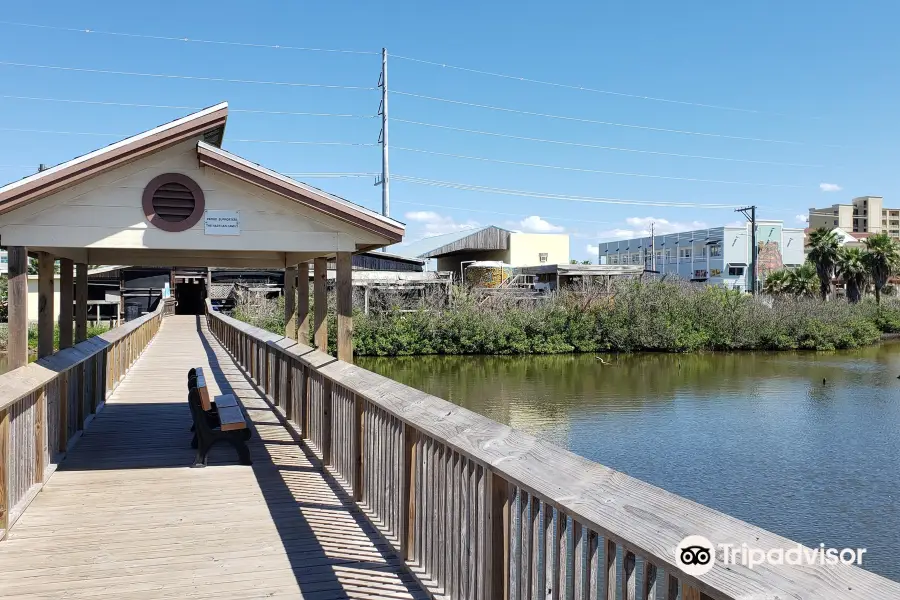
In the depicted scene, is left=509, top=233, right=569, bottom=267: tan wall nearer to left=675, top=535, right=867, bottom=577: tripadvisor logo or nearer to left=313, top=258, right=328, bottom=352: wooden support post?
left=313, top=258, right=328, bottom=352: wooden support post

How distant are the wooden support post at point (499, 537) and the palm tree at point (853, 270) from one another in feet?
199

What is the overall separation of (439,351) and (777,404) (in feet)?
65.8

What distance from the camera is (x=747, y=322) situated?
151 ft

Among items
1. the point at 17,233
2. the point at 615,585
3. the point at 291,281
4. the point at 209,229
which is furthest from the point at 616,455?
the point at 615,585

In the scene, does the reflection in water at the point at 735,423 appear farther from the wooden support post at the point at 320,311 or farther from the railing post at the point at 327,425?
the railing post at the point at 327,425

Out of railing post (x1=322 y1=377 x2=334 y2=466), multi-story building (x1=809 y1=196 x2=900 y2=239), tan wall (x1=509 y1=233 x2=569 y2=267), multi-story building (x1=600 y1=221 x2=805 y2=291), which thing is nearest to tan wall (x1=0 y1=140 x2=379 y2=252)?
railing post (x1=322 y1=377 x2=334 y2=466)

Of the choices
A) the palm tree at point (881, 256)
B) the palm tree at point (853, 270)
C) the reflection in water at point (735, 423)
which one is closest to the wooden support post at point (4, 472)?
the reflection in water at point (735, 423)

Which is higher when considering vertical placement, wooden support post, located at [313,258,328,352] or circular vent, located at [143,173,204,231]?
circular vent, located at [143,173,204,231]

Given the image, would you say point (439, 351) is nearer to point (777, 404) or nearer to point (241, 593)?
point (777, 404)

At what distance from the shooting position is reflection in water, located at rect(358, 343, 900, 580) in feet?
43.2

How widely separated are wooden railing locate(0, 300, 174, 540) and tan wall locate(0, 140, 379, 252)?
1.15m

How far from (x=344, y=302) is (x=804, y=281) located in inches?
2359

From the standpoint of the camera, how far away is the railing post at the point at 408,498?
461 cm

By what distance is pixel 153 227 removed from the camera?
6965 mm
